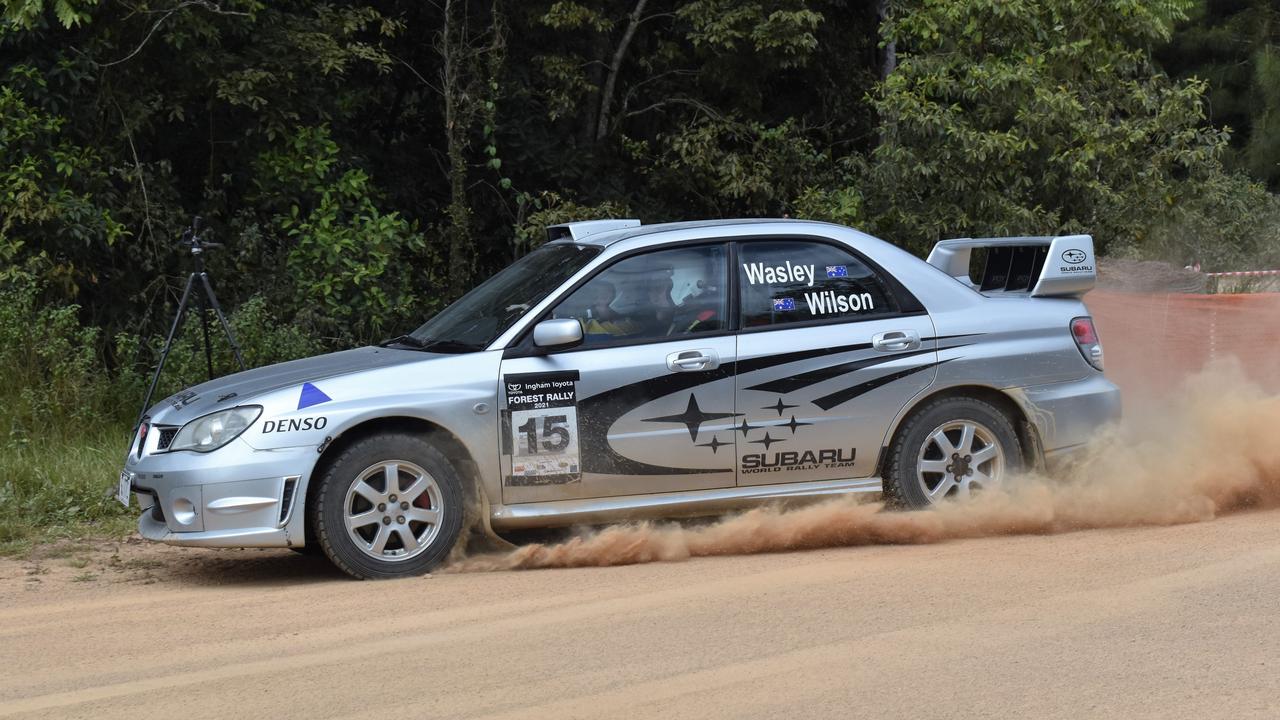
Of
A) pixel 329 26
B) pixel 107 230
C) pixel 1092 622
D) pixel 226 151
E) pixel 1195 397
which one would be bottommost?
pixel 1092 622

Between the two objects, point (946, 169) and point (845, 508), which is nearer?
point (845, 508)

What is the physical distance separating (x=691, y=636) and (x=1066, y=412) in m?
3.17

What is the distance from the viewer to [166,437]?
689 cm

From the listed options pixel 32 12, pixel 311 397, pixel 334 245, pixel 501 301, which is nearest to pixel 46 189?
pixel 32 12

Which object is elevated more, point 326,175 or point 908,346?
point 326,175

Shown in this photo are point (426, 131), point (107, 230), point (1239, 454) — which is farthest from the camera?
point (426, 131)

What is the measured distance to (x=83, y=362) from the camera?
10.7 m

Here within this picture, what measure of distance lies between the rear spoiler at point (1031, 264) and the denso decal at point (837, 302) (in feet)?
2.74

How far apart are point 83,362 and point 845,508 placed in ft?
20.6

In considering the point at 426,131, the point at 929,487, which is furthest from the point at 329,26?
the point at 929,487

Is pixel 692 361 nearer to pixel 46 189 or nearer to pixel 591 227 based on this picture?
pixel 591 227

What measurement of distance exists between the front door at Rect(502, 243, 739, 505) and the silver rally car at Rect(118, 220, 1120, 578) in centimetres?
1

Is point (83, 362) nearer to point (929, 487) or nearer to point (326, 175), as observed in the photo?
point (326, 175)

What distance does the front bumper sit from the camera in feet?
21.5
